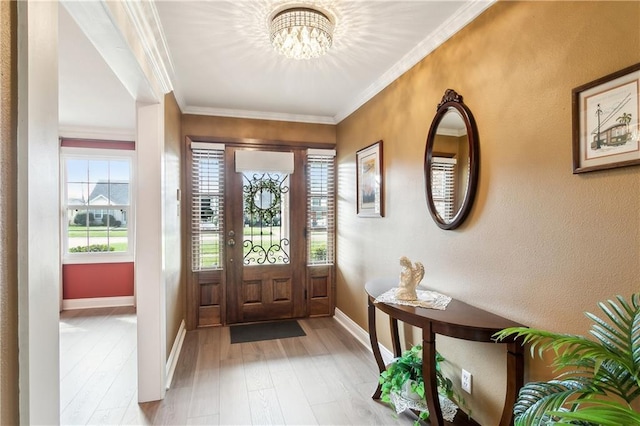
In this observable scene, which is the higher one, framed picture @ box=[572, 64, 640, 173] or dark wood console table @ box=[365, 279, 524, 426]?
framed picture @ box=[572, 64, 640, 173]

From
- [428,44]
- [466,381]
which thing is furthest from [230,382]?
[428,44]

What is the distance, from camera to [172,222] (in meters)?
2.78

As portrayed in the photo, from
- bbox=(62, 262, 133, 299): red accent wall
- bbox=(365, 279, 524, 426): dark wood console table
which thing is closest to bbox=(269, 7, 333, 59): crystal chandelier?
bbox=(365, 279, 524, 426): dark wood console table

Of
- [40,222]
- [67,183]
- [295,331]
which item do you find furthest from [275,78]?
[67,183]

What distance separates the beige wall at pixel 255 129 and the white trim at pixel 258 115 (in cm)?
4

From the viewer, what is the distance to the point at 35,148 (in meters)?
0.73

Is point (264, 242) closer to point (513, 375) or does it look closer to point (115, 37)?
point (115, 37)

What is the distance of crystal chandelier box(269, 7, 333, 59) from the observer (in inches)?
69.3

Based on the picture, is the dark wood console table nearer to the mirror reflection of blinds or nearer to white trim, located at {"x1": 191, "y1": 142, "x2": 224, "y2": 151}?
the mirror reflection of blinds

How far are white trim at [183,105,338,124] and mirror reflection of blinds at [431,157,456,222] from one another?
204 cm

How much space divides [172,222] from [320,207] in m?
1.74

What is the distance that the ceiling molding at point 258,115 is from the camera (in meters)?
3.54

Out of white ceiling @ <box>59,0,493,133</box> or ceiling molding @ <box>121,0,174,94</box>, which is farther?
white ceiling @ <box>59,0,493,133</box>

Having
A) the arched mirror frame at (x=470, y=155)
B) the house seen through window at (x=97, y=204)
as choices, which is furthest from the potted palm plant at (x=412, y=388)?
the house seen through window at (x=97, y=204)
